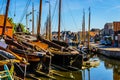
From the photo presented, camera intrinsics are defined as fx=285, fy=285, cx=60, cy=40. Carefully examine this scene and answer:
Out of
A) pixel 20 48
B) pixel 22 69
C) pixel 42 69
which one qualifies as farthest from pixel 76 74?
pixel 22 69

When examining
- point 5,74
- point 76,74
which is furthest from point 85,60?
point 5,74

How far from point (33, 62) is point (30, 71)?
1146 millimetres

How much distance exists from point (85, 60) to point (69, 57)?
8.03 meters

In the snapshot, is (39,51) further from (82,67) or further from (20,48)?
(82,67)

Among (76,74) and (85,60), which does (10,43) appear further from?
(85,60)

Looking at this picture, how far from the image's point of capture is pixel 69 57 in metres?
36.2

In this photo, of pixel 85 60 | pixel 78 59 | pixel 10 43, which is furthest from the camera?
pixel 85 60

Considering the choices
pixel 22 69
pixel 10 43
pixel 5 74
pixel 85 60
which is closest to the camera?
pixel 5 74

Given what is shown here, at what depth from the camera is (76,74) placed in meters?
34.2

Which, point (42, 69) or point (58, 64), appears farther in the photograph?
point (58, 64)

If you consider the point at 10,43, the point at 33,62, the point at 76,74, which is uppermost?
the point at 10,43

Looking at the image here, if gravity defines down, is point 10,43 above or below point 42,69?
above

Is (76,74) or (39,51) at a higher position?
(39,51)

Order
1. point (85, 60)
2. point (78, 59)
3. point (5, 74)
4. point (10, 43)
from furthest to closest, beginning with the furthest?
1. point (85, 60)
2. point (78, 59)
3. point (10, 43)
4. point (5, 74)
